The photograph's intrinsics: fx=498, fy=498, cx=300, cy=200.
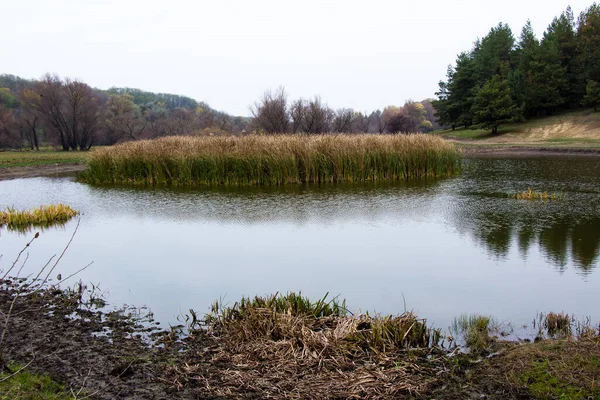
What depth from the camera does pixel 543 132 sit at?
127 ft

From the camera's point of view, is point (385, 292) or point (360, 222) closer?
point (385, 292)

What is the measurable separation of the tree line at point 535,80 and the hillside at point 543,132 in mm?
972

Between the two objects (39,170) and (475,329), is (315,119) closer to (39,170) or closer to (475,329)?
(39,170)

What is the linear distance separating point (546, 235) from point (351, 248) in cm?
335

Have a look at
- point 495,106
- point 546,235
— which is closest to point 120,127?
point 495,106

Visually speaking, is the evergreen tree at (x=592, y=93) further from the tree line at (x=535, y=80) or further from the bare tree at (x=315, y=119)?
the bare tree at (x=315, y=119)

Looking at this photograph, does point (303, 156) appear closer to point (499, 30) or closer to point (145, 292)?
point (145, 292)

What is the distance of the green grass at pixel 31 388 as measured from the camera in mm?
3175

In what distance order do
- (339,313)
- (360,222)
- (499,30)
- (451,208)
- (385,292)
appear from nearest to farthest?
(339,313), (385,292), (360,222), (451,208), (499,30)

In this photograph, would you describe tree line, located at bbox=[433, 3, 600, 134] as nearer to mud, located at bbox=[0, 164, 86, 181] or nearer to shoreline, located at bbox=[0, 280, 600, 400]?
mud, located at bbox=[0, 164, 86, 181]

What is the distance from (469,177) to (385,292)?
42.0 ft

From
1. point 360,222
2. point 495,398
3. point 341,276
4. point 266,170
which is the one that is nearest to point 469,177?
point 266,170

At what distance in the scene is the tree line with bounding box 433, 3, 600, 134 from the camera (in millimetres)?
41728

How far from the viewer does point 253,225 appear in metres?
10.1
